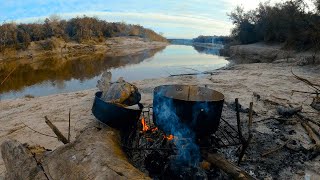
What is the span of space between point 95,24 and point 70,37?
10434 mm

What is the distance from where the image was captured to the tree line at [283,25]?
82.1 feet

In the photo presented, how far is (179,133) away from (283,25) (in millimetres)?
29832

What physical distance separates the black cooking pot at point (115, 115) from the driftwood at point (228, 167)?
156 centimetres

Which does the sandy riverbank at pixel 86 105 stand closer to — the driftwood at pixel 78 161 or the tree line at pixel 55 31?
the driftwood at pixel 78 161

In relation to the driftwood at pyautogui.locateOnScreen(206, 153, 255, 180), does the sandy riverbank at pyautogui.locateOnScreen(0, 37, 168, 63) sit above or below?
below

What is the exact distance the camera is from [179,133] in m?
4.82

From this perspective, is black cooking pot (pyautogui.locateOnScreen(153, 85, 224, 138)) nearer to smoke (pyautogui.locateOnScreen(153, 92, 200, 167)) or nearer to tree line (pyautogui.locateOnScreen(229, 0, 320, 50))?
smoke (pyautogui.locateOnScreen(153, 92, 200, 167))

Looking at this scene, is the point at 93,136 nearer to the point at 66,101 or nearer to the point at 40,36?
the point at 66,101

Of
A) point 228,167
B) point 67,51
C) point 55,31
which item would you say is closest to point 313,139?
point 228,167

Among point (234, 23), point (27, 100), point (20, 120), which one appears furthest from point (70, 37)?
point (20, 120)

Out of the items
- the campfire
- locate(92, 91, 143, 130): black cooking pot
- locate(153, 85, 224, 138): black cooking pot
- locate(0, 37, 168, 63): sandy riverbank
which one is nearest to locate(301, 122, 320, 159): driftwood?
the campfire

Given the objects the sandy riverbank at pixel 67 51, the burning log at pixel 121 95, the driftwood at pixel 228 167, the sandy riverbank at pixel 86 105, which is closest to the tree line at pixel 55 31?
the sandy riverbank at pixel 67 51

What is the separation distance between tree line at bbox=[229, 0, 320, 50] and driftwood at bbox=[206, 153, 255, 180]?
1987cm

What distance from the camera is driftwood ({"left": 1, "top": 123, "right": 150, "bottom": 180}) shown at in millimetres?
3781
